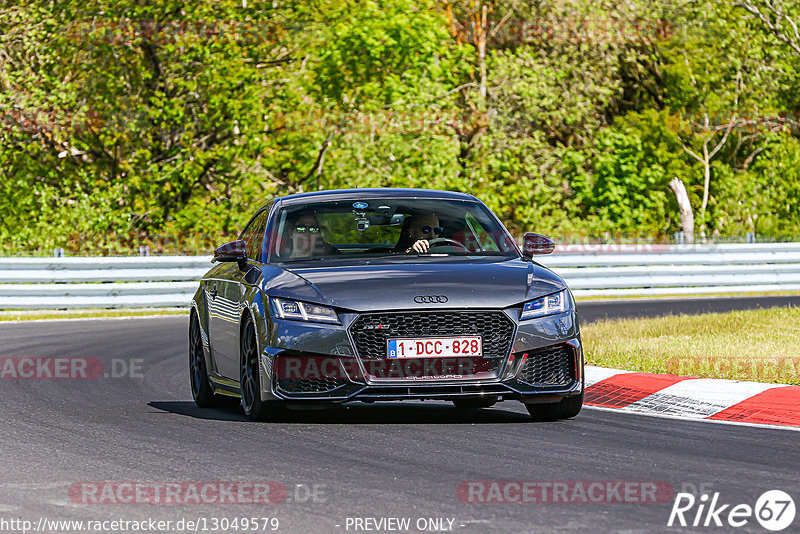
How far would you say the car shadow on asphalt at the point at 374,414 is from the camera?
9.47 m

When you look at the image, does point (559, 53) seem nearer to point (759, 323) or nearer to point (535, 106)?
point (535, 106)

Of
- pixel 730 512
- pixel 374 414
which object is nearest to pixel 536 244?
pixel 374 414

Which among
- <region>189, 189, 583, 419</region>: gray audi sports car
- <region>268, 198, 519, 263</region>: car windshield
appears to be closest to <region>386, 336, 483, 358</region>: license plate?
<region>189, 189, 583, 419</region>: gray audi sports car

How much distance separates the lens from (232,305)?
1005 centimetres

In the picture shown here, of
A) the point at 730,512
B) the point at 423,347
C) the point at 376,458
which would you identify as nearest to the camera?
the point at 730,512

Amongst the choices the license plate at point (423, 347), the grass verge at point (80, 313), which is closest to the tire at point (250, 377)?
the license plate at point (423, 347)

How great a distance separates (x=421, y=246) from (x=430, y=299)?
1356 millimetres

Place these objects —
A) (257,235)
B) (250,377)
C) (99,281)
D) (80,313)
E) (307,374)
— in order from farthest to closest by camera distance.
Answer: (99,281)
(80,313)
(257,235)
(250,377)
(307,374)

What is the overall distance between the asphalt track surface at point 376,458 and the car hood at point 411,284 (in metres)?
0.79

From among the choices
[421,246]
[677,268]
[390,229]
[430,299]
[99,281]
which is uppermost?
[390,229]

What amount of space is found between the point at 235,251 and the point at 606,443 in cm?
320

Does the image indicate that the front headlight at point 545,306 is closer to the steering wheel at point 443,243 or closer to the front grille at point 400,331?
the front grille at point 400,331

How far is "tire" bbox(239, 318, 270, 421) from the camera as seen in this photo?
926 cm

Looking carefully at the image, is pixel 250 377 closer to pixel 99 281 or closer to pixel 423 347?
pixel 423 347
